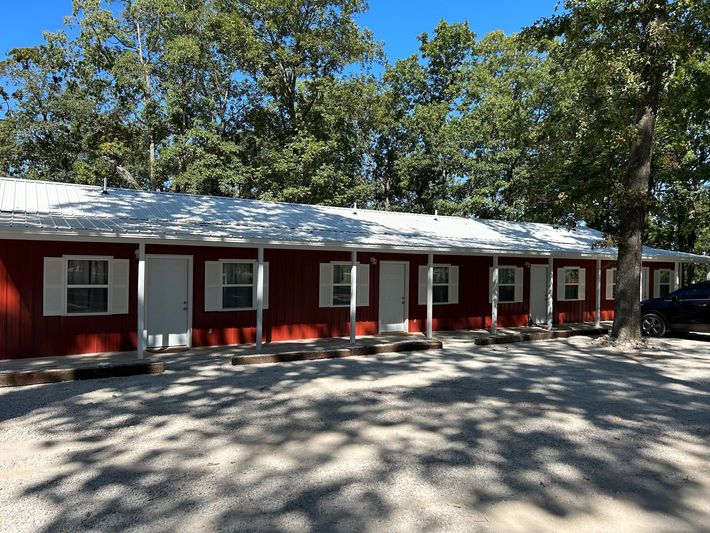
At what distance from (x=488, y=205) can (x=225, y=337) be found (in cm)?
1883

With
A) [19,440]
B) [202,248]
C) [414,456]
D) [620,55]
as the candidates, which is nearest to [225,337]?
[202,248]

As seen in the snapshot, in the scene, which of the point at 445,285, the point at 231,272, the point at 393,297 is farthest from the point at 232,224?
the point at 445,285

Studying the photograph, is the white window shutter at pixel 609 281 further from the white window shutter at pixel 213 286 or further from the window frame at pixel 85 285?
the window frame at pixel 85 285

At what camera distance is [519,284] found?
16438 mm

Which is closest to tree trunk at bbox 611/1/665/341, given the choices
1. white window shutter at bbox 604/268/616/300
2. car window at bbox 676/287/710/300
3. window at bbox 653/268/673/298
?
car window at bbox 676/287/710/300

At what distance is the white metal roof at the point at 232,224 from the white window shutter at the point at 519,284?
0.98 meters

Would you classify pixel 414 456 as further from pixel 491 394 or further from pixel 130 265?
pixel 130 265

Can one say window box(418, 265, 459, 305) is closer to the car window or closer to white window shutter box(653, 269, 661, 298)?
the car window

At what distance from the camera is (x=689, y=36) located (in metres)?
11.7

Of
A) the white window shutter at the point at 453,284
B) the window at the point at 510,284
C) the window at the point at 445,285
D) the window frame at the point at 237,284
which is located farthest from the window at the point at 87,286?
the window at the point at 510,284

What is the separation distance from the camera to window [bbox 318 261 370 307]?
12.9 metres

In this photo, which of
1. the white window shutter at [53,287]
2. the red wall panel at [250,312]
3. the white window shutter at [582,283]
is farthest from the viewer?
the white window shutter at [582,283]

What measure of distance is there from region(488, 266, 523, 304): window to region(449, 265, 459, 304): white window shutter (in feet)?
5.53

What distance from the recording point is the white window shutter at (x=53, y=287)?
975 cm
